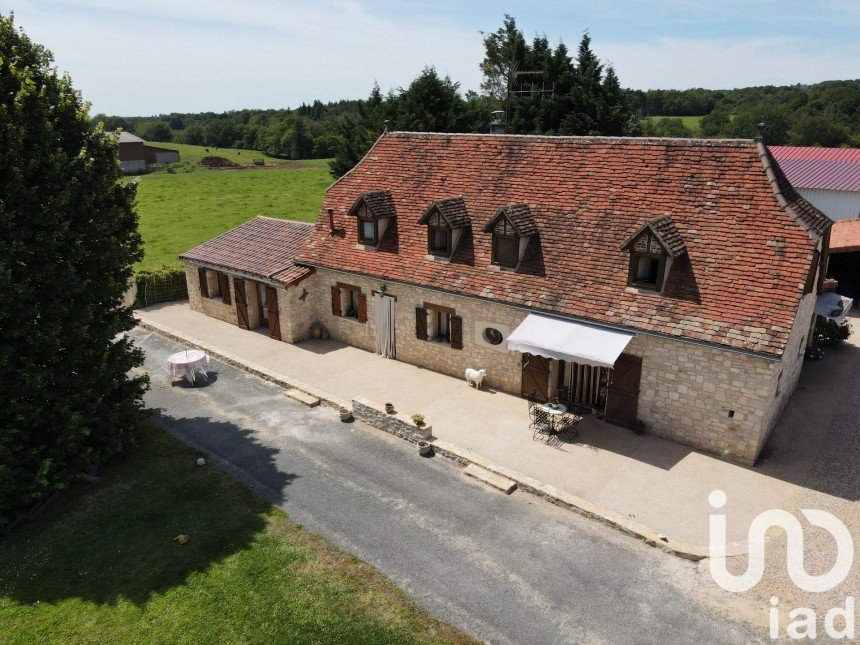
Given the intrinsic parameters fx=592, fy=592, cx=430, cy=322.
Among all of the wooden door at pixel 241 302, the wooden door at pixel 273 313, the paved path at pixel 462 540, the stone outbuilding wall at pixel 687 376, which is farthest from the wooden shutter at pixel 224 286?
the stone outbuilding wall at pixel 687 376

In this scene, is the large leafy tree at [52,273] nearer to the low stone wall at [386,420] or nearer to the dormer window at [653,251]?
the low stone wall at [386,420]

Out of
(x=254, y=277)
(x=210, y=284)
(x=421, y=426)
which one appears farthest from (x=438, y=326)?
(x=210, y=284)

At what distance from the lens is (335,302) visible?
82.2 ft

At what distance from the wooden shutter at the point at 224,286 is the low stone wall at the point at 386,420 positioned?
1172 cm

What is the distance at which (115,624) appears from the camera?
11.5m

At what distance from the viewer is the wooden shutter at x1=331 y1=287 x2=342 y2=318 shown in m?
24.9

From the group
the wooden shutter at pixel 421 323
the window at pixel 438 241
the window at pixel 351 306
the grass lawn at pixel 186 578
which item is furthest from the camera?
the window at pixel 351 306

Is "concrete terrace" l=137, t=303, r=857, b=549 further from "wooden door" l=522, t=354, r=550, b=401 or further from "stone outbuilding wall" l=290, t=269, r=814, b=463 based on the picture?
"wooden door" l=522, t=354, r=550, b=401

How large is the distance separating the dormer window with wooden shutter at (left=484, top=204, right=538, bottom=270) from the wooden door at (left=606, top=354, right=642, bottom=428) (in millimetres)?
4890

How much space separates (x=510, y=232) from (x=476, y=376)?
5124 mm

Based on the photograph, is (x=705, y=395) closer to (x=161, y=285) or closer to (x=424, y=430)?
(x=424, y=430)

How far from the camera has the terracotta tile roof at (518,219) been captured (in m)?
19.5

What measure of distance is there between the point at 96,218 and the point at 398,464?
1008cm

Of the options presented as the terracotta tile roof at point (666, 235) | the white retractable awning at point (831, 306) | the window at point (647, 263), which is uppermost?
the terracotta tile roof at point (666, 235)
